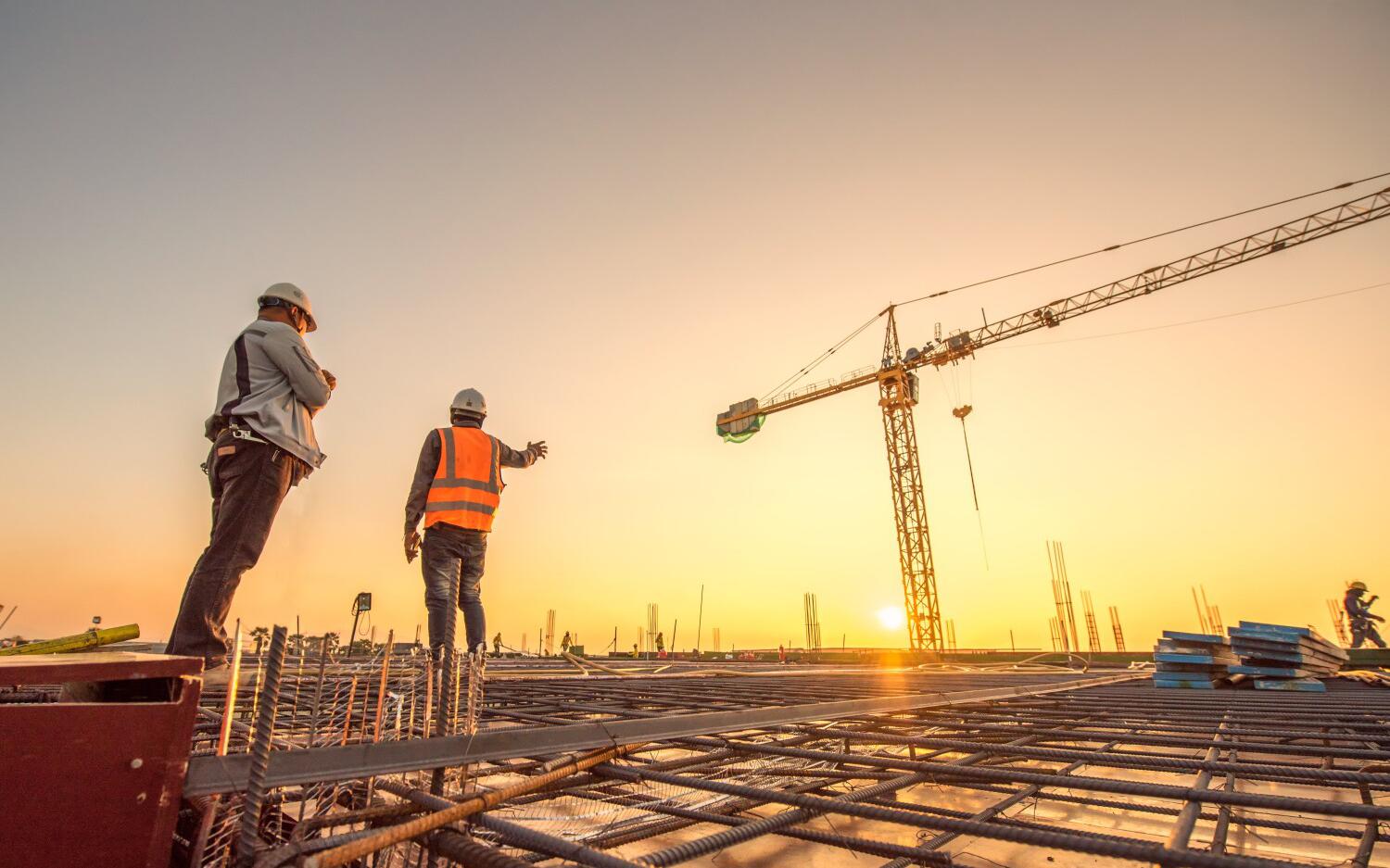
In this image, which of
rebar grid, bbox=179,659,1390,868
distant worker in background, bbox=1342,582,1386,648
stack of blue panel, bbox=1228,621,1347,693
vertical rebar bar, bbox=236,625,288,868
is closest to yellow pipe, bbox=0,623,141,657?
rebar grid, bbox=179,659,1390,868

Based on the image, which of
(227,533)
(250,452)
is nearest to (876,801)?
(227,533)

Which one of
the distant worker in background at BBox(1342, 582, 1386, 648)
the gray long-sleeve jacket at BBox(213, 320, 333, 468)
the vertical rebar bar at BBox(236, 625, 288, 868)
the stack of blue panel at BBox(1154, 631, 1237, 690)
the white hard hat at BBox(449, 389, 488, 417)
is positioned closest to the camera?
the vertical rebar bar at BBox(236, 625, 288, 868)

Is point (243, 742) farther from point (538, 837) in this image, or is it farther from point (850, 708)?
point (850, 708)

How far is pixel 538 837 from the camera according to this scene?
0.94 metres

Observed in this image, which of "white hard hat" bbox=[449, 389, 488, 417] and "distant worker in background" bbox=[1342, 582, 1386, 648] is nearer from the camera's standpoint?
"white hard hat" bbox=[449, 389, 488, 417]

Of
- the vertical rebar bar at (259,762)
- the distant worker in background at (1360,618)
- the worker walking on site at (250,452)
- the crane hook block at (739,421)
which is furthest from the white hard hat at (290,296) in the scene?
the crane hook block at (739,421)

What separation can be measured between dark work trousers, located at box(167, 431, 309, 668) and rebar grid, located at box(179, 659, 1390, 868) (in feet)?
1.25

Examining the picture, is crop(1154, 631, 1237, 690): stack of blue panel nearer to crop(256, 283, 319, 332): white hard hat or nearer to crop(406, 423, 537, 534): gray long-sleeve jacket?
crop(406, 423, 537, 534): gray long-sleeve jacket

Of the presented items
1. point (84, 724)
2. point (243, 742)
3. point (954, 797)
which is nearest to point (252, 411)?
point (243, 742)

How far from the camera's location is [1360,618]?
43.0ft

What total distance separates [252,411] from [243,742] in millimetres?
1260

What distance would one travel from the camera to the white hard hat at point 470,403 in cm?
483

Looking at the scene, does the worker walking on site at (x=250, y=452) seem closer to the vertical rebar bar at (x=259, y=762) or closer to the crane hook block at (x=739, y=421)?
the vertical rebar bar at (x=259, y=762)

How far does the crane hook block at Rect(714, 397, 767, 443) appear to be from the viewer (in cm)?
4287
